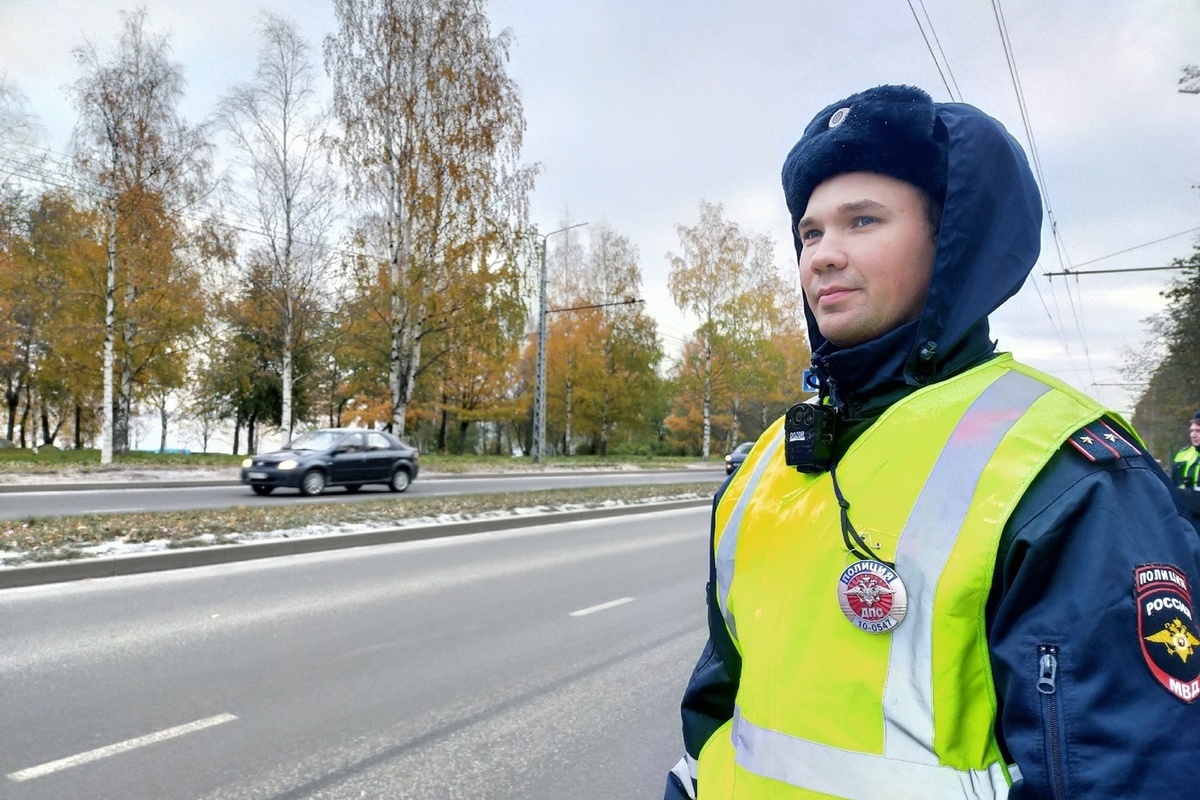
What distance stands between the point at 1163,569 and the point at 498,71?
27229mm

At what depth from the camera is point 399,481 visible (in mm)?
18641

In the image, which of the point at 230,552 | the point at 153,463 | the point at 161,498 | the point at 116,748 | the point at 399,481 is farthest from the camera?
the point at 153,463

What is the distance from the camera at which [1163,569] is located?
37.0 inches

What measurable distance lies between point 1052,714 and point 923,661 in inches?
6.0

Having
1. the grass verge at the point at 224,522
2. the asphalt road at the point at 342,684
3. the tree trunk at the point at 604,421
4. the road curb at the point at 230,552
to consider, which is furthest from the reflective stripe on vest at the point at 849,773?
the tree trunk at the point at 604,421

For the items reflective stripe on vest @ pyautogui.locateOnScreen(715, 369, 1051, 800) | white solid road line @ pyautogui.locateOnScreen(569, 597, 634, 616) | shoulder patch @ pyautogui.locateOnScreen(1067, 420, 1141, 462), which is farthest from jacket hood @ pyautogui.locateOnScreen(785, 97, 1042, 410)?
white solid road line @ pyautogui.locateOnScreen(569, 597, 634, 616)

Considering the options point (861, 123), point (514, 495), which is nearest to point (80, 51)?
point (514, 495)

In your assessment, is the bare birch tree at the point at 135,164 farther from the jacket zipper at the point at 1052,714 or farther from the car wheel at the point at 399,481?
the jacket zipper at the point at 1052,714

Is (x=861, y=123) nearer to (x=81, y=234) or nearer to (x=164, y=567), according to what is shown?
(x=164, y=567)

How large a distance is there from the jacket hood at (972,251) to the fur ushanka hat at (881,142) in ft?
0.12

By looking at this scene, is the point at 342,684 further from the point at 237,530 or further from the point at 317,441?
the point at 317,441

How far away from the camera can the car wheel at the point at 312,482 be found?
1653cm

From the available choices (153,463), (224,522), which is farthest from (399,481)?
(224,522)

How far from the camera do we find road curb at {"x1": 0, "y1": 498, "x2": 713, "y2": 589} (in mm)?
7191
